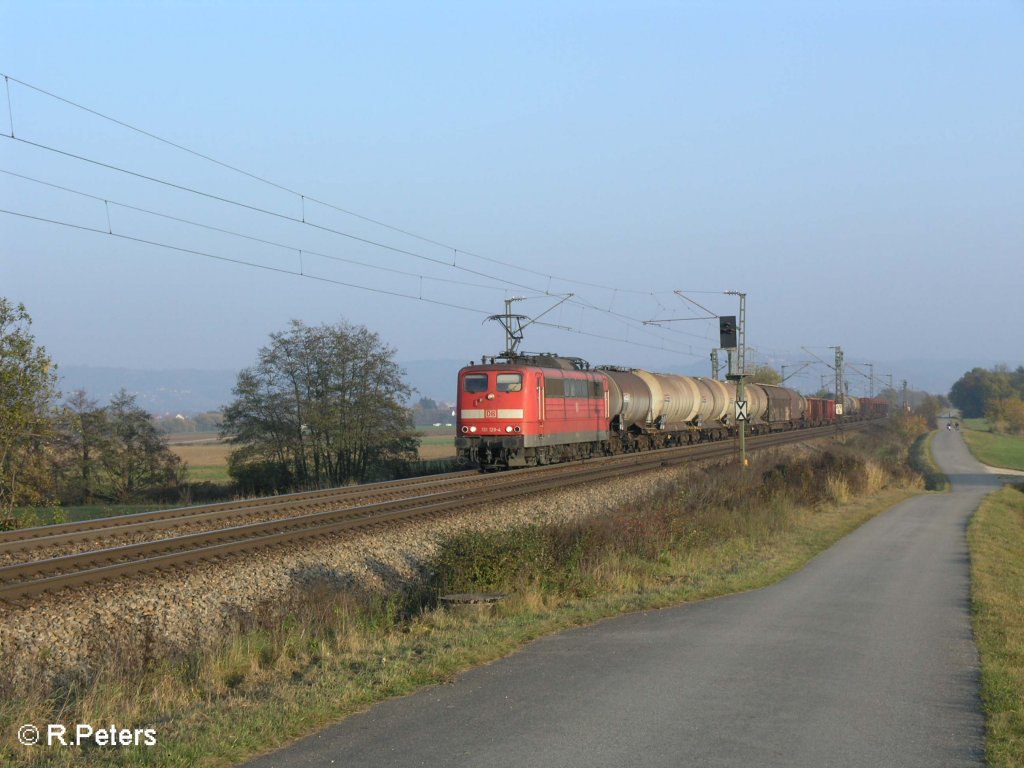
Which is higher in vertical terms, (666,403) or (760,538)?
(666,403)

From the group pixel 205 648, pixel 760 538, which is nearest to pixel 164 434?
pixel 760 538

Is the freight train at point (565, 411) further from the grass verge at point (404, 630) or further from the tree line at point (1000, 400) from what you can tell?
the tree line at point (1000, 400)

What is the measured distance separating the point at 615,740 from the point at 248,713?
2.75 metres

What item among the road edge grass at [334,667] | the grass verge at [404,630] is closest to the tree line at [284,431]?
the grass verge at [404,630]

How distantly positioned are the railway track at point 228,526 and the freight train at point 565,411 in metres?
Answer: 1.55

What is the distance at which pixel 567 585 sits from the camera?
13.0 meters

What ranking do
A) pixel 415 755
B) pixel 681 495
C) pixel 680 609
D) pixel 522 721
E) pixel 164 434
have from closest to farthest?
pixel 415 755 → pixel 522 721 → pixel 680 609 → pixel 681 495 → pixel 164 434

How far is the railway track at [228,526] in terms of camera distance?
1262 cm

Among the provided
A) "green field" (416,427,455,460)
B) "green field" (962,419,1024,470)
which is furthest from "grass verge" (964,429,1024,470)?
"green field" (416,427,455,460)

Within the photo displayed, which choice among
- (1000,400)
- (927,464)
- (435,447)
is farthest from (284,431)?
(1000,400)

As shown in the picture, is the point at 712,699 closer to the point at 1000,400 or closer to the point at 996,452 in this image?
the point at 996,452

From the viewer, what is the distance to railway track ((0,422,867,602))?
12.6m

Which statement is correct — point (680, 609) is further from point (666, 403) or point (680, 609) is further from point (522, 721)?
point (666, 403)

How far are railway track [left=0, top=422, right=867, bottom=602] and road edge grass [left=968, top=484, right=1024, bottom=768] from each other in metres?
9.87
